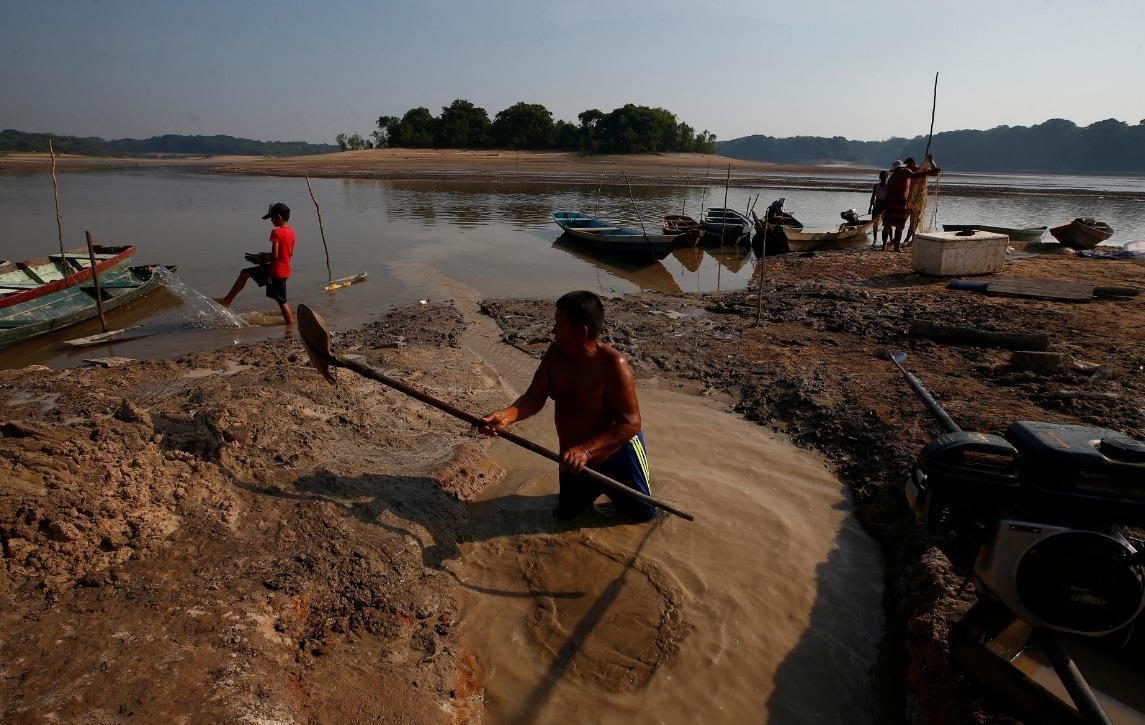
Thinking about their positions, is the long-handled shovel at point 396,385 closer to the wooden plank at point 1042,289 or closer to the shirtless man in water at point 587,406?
the shirtless man in water at point 587,406

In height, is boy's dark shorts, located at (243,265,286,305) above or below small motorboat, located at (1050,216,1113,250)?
below

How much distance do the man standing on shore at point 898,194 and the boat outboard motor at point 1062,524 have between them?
11737 millimetres

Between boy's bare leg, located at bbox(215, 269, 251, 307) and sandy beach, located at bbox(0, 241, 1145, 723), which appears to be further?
boy's bare leg, located at bbox(215, 269, 251, 307)

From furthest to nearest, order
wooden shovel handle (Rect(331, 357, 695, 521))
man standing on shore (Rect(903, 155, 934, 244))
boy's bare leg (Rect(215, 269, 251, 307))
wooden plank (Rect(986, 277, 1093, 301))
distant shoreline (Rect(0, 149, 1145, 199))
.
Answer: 1. distant shoreline (Rect(0, 149, 1145, 199))
2. man standing on shore (Rect(903, 155, 934, 244))
3. boy's bare leg (Rect(215, 269, 251, 307))
4. wooden plank (Rect(986, 277, 1093, 301))
5. wooden shovel handle (Rect(331, 357, 695, 521))

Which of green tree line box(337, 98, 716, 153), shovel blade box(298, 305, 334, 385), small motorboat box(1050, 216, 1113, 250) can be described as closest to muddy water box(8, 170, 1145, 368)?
shovel blade box(298, 305, 334, 385)

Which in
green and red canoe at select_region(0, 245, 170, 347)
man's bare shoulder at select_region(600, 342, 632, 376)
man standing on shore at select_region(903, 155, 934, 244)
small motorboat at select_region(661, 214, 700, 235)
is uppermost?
man standing on shore at select_region(903, 155, 934, 244)

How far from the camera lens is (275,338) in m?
7.98

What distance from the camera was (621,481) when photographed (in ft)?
11.4

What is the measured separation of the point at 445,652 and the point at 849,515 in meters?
2.70

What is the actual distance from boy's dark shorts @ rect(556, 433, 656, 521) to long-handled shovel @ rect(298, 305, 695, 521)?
17 centimetres

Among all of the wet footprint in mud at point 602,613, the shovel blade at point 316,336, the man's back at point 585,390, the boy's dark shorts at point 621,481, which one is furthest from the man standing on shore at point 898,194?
the shovel blade at point 316,336

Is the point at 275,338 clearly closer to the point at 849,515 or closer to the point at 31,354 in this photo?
the point at 31,354

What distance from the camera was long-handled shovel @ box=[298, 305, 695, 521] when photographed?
10.1ft

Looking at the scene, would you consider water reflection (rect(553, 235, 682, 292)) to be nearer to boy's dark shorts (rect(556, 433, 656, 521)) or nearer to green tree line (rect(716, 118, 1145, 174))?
boy's dark shorts (rect(556, 433, 656, 521))
